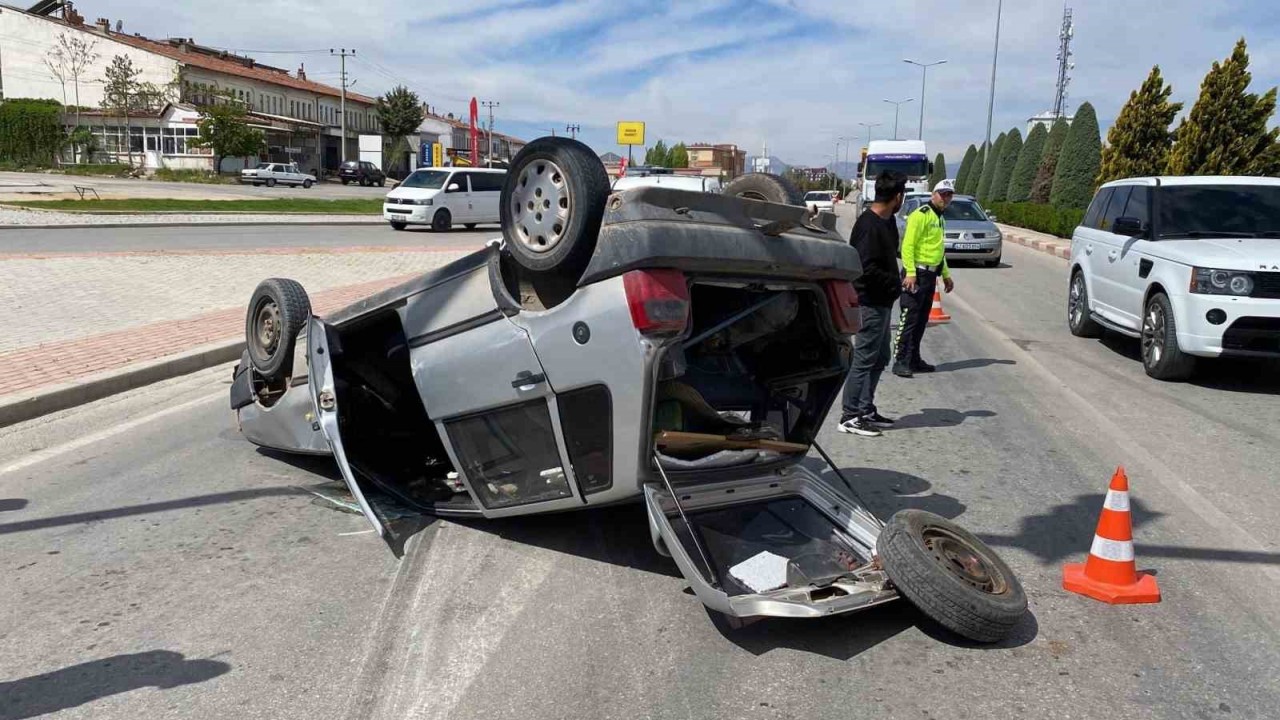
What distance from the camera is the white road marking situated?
244 inches

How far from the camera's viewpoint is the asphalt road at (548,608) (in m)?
3.45

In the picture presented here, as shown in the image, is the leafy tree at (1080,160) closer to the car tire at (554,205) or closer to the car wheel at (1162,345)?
the car wheel at (1162,345)

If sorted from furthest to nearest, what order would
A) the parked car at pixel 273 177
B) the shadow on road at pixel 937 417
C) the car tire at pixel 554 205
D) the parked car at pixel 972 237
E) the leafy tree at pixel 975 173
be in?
the leafy tree at pixel 975 173 → the parked car at pixel 273 177 → the parked car at pixel 972 237 → the shadow on road at pixel 937 417 → the car tire at pixel 554 205

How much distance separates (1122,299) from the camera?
1053 centimetres

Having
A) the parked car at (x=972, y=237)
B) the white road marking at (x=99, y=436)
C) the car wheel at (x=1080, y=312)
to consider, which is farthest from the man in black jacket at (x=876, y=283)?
the parked car at (x=972, y=237)

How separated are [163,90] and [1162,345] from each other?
250ft

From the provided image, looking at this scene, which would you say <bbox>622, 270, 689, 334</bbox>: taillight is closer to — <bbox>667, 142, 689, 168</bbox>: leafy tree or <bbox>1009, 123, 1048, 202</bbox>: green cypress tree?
<bbox>1009, 123, 1048, 202</bbox>: green cypress tree

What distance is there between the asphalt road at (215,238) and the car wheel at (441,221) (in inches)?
13.0

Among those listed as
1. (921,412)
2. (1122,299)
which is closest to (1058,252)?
(1122,299)

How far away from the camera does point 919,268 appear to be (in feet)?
29.8

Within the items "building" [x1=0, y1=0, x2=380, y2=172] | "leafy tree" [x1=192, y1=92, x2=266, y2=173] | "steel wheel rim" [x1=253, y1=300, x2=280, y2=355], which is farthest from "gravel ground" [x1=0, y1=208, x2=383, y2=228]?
"building" [x1=0, y1=0, x2=380, y2=172]

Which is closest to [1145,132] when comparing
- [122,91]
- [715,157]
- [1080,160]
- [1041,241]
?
[1041,241]

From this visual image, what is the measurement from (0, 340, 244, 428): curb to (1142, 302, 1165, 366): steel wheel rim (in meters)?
8.72

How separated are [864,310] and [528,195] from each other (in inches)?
134
